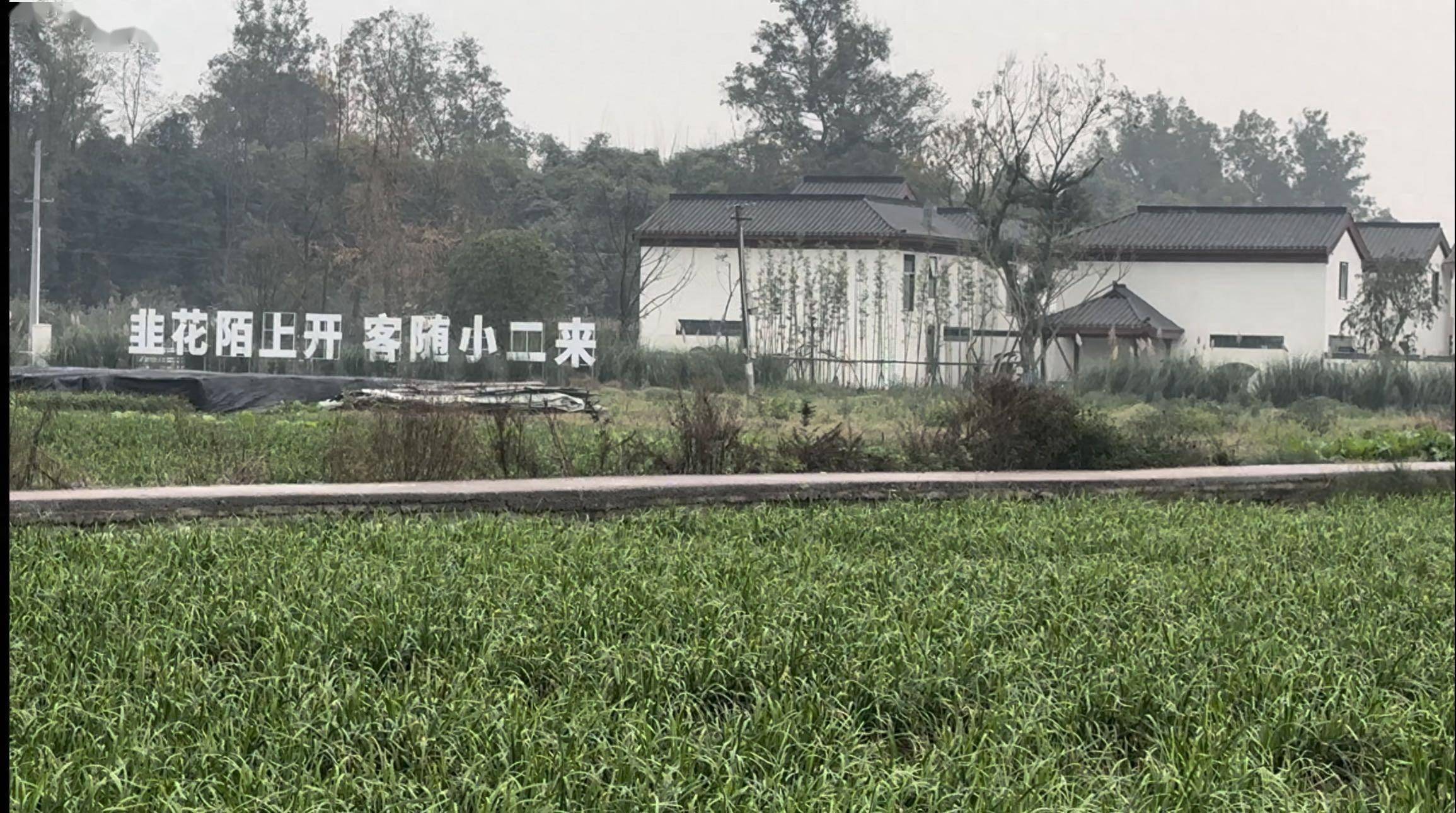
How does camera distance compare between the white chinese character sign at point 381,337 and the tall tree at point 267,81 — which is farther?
the white chinese character sign at point 381,337

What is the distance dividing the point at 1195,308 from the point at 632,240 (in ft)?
17.1

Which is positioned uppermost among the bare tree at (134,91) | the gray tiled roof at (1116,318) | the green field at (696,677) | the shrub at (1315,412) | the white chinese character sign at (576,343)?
the bare tree at (134,91)

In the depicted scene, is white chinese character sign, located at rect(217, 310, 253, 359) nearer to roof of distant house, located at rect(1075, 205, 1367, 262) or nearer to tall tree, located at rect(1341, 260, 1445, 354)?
roof of distant house, located at rect(1075, 205, 1367, 262)

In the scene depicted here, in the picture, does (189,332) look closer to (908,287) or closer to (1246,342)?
(908,287)

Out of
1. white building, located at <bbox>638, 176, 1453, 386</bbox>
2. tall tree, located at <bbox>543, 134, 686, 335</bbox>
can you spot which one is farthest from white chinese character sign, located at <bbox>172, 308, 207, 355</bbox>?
white building, located at <bbox>638, 176, 1453, 386</bbox>

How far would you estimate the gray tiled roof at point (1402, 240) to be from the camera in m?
16.0

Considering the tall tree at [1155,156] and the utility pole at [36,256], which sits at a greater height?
the tall tree at [1155,156]

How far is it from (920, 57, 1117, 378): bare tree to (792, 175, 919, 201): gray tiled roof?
44 cm

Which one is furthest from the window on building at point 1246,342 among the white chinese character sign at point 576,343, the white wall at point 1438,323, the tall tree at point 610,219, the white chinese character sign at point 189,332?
the white chinese character sign at point 189,332

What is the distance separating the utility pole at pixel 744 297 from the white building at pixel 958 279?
0.07 meters

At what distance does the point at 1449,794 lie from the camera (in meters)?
3.99

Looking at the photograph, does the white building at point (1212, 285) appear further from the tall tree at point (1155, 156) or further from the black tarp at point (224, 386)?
the black tarp at point (224, 386)

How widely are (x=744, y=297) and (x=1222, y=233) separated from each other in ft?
14.7

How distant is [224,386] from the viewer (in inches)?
506
